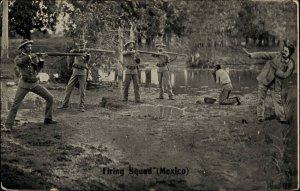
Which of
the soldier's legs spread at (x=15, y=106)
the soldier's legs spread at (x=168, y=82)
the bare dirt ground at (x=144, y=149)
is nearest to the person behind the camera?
the bare dirt ground at (x=144, y=149)

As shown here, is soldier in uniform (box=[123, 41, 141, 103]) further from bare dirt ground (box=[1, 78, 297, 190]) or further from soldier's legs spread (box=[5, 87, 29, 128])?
soldier's legs spread (box=[5, 87, 29, 128])

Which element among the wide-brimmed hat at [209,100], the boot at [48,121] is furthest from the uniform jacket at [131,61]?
the boot at [48,121]

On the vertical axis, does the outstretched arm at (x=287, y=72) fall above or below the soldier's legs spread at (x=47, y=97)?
above

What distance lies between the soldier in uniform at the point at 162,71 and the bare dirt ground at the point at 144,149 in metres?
0.36

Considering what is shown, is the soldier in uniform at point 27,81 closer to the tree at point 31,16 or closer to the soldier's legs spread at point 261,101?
the tree at point 31,16

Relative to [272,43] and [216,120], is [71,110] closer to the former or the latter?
[216,120]

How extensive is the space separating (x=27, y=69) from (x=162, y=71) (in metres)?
2.31

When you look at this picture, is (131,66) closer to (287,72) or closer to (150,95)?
(150,95)

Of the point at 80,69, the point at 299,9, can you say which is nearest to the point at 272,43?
the point at 299,9

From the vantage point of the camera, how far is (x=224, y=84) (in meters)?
7.18

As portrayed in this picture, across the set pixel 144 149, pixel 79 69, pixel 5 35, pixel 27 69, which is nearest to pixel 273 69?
pixel 144 149

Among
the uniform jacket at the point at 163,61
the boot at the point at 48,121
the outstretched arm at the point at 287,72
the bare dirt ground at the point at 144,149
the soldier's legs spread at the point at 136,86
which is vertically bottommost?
the bare dirt ground at the point at 144,149

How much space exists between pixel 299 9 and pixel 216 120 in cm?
222

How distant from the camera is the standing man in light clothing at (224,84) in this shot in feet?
23.6
